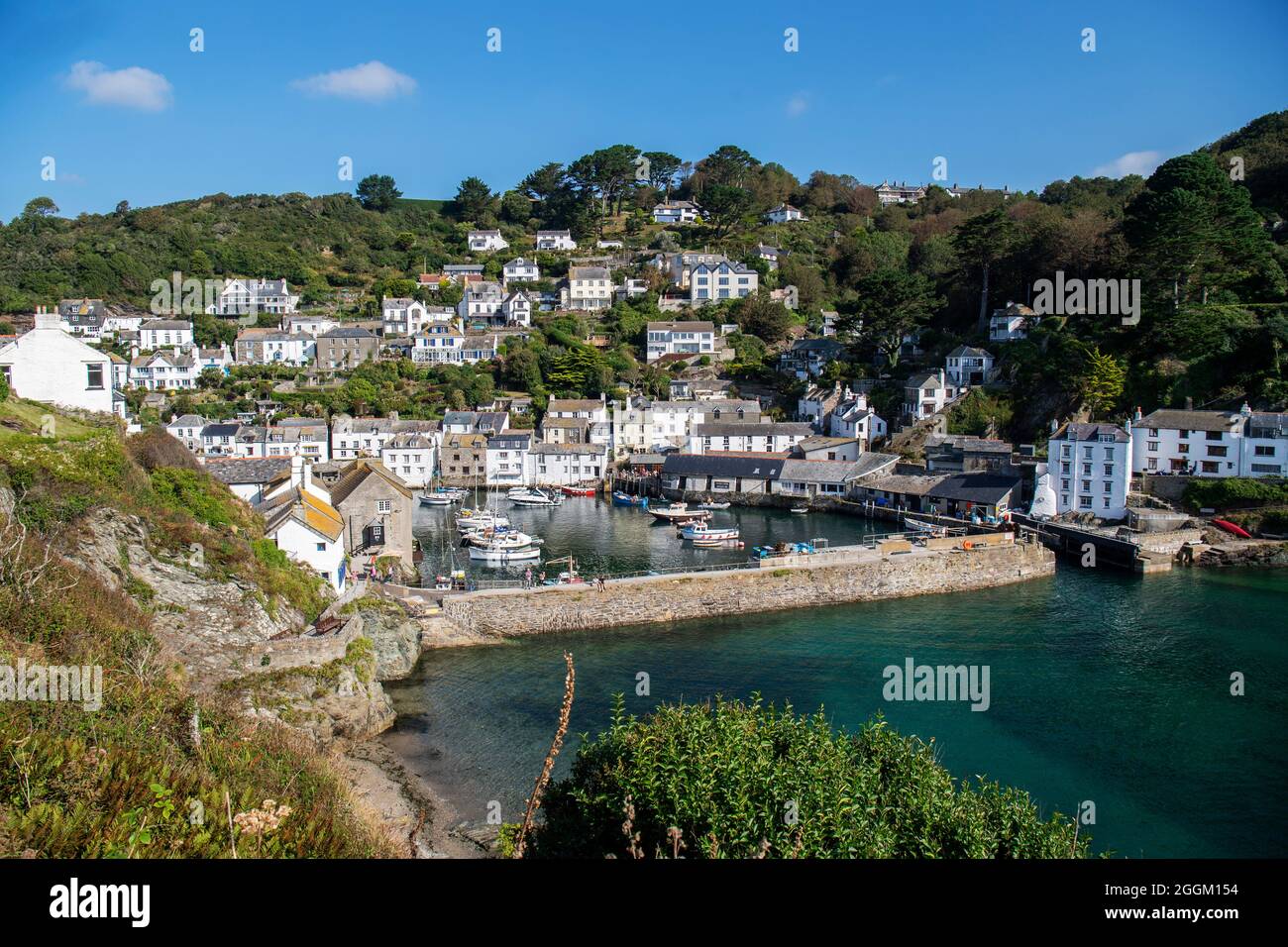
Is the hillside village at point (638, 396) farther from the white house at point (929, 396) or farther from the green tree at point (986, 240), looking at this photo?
the green tree at point (986, 240)

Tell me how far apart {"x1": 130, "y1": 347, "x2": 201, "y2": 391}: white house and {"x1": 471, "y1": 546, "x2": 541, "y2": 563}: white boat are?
32.6 metres

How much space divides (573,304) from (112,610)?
56701 millimetres

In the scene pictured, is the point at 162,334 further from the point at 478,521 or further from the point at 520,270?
the point at 478,521

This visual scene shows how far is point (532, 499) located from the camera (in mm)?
40438

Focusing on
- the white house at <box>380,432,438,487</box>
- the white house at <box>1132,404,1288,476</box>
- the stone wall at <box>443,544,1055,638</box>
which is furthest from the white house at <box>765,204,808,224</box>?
the stone wall at <box>443,544,1055,638</box>

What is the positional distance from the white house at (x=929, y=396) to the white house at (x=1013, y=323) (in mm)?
5302

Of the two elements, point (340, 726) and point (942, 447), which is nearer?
point (340, 726)

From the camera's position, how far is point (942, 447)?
3900 cm

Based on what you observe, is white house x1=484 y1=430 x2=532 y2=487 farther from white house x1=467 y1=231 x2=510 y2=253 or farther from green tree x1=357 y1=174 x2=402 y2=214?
green tree x1=357 y1=174 x2=402 y2=214

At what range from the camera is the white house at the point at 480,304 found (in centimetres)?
6284

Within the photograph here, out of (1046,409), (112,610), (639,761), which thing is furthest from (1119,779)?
(1046,409)

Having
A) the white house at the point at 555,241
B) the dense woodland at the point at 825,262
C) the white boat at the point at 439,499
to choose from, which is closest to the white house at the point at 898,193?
the dense woodland at the point at 825,262
